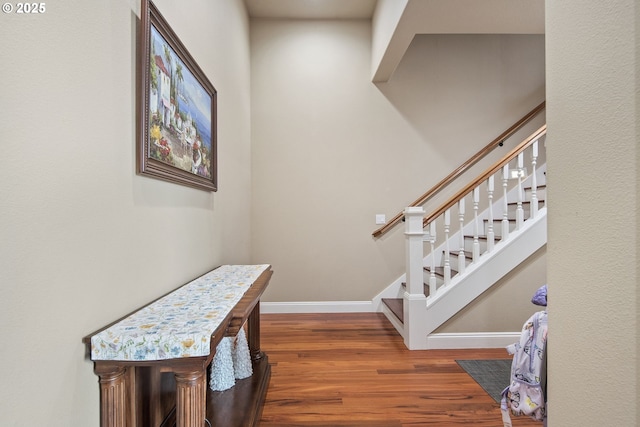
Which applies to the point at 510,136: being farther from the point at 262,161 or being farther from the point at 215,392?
the point at 215,392

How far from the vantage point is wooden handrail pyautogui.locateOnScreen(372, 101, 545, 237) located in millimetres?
3693

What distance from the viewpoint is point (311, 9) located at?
3.54 metres

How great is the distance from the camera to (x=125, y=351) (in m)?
0.94

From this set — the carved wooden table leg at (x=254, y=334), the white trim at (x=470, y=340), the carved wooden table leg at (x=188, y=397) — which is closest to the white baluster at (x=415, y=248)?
the white trim at (x=470, y=340)

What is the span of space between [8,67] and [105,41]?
0.41 meters

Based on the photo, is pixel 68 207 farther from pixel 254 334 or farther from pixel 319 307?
pixel 319 307

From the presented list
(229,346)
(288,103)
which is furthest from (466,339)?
(288,103)

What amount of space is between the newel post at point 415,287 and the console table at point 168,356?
1534 millimetres

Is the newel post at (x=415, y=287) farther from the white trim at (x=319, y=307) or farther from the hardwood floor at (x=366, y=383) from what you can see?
the white trim at (x=319, y=307)

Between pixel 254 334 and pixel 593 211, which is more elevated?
pixel 593 211

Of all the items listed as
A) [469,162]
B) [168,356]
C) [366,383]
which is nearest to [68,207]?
[168,356]

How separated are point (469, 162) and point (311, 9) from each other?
2401 millimetres

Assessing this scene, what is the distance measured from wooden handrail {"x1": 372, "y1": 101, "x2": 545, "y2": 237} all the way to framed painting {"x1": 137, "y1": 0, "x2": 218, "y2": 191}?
2230 mm

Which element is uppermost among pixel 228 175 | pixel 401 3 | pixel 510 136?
pixel 401 3
